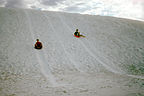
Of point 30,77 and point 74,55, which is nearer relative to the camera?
point 30,77

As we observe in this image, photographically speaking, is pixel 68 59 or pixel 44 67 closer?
pixel 44 67

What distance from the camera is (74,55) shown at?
11398 mm

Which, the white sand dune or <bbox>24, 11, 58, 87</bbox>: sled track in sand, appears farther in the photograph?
<bbox>24, 11, 58, 87</bbox>: sled track in sand

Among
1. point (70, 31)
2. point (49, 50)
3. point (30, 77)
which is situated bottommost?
point (30, 77)

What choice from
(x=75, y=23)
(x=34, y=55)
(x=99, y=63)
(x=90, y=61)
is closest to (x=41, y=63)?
(x=34, y=55)

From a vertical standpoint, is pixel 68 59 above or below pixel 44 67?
above

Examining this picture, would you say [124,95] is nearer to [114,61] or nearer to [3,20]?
[114,61]

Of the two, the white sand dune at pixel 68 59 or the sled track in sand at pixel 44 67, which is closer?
the white sand dune at pixel 68 59

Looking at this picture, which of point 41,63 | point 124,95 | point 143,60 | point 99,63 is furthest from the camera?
point 143,60

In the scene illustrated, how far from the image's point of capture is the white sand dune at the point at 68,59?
548 cm

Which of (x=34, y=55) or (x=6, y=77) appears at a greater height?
(x=34, y=55)

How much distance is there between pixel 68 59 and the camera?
1063 centimetres

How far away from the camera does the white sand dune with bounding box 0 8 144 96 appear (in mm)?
5477

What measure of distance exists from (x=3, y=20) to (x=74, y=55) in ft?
44.3
